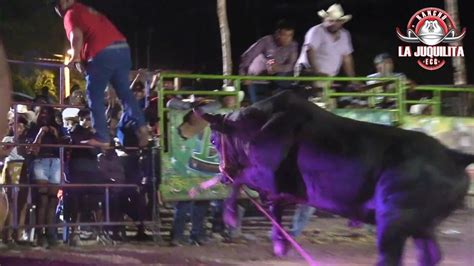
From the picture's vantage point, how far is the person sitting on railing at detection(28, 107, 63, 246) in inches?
270

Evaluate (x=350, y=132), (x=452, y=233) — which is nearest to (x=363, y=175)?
(x=350, y=132)

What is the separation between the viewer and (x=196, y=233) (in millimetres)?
7379

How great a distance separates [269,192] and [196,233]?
9.97 feet

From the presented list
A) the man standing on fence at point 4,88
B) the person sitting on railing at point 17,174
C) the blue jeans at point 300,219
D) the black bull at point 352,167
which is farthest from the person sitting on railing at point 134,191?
the man standing on fence at point 4,88

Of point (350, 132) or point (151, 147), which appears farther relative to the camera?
point (151, 147)

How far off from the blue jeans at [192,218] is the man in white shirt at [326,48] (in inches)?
71.3

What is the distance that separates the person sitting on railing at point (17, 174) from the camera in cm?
671

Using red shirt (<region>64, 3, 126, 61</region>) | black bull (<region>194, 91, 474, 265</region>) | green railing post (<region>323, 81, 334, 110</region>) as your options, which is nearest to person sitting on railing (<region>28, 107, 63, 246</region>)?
red shirt (<region>64, 3, 126, 61</region>)

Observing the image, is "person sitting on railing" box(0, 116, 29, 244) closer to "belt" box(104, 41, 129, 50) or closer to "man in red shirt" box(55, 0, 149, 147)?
"man in red shirt" box(55, 0, 149, 147)

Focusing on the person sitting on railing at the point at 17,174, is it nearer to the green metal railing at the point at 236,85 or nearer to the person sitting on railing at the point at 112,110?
the person sitting on railing at the point at 112,110

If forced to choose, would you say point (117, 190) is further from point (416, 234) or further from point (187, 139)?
point (416, 234)

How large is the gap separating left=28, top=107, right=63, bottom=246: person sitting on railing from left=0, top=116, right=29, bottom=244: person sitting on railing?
149mm

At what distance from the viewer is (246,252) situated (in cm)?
685

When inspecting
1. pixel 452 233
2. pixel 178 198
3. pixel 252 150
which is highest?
pixel 252 150
